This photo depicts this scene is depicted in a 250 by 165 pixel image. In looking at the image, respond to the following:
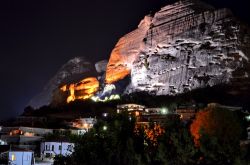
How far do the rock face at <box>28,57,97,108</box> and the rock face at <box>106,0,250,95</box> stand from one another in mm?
35739

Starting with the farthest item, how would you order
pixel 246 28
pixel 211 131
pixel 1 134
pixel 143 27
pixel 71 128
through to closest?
pixel 143 27, pixel 246 28, pixel 71 128, pixel 1 134, pixel 211 131

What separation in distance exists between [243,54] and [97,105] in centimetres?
3043

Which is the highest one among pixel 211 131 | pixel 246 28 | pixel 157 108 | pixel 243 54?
pixel 246 28

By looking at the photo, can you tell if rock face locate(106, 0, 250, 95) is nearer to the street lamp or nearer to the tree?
the street lamp

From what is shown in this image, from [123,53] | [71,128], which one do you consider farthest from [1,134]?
[123,53]

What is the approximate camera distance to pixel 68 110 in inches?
3479

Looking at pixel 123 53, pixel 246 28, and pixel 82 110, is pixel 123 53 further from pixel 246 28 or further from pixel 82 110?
pixel 246 28

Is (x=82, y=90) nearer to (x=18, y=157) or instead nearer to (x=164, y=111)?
(x=164, y=111)

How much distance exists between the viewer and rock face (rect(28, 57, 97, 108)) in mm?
140975

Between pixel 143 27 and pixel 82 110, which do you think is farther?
pixel 143 27

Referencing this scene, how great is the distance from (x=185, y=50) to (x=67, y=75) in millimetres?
68069

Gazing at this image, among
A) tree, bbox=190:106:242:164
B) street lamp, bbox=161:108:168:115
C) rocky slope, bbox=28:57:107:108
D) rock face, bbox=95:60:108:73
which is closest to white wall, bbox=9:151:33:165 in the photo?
tree, bbox=190:106:242:164

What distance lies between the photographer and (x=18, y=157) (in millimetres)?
44500

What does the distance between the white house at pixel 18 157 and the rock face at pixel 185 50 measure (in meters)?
43.7
